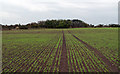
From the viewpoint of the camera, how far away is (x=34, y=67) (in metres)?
8.00

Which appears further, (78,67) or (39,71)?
(78,67)

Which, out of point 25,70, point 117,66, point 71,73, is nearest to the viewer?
point 71,73

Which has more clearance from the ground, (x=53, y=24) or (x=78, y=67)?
(x=53, y=24)

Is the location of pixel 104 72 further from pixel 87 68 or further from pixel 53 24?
pixel 53 24

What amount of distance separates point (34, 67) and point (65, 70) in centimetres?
236

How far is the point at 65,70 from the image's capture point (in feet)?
24.4

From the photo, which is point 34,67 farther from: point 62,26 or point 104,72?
point 62,26

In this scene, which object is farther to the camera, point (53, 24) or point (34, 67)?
point (53, 24)

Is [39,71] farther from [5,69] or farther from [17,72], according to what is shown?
[5,69]

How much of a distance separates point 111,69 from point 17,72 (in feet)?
21.6

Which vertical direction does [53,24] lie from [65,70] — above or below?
above

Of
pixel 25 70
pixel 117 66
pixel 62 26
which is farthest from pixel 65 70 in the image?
pixel 62 26

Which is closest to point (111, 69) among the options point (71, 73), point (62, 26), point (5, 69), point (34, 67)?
point (71, 73)

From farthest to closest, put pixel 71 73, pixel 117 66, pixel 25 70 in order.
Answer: pixel 117 66 → pixel 25 70 → pixel 71 73
